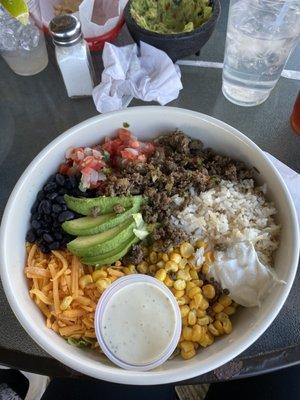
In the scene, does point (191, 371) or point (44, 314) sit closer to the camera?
point (191, 371)

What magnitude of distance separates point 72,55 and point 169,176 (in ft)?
1.46

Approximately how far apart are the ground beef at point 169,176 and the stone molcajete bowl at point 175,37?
276 mm

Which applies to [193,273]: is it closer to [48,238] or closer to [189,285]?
[189,285]

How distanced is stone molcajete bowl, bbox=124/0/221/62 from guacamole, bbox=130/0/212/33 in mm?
18

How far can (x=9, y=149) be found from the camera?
125 centimetres

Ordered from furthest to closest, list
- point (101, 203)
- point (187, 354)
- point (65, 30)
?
point (65, 30) < point (101, 203) < point (187, 354)

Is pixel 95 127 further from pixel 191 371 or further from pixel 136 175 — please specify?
pixel 191 371

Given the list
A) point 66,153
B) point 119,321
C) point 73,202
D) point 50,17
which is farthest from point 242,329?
point 50,17

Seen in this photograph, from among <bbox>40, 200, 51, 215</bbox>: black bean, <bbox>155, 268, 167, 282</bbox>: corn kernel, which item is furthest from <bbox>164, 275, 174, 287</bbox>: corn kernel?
<bbox>40, 200, 51, 215</bbox>: black bean

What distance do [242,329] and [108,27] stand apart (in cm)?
97

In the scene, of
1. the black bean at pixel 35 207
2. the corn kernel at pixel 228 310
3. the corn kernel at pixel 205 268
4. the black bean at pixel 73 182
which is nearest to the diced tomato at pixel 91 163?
the black bean at pixel 73 182

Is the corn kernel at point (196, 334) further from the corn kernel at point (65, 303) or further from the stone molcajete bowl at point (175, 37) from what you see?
the stone molcajete bowl at point (175, 37)

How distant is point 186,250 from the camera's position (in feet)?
3.26

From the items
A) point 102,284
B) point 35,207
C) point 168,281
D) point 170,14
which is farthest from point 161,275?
point 170,14
